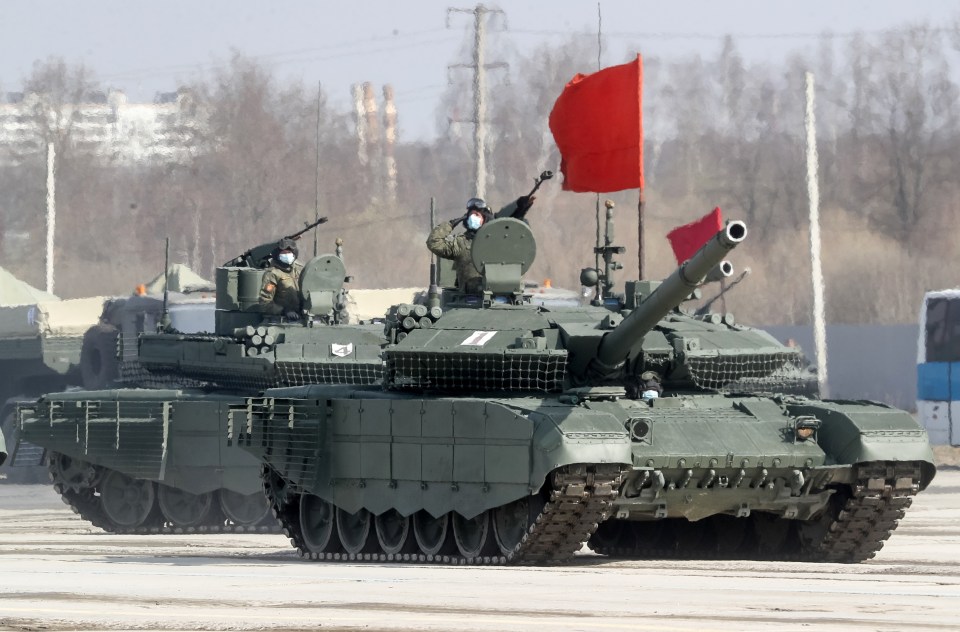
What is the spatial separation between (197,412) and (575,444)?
33.8 feet

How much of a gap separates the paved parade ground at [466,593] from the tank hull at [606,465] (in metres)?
0.54

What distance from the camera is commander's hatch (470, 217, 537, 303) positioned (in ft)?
68.5

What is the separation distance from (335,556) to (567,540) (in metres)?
3.33

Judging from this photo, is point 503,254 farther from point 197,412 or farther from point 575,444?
point 197,412

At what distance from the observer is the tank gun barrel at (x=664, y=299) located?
16.5 m

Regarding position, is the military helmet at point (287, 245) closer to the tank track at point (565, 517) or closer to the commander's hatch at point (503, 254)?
the commander's hatch at point (503, 254)

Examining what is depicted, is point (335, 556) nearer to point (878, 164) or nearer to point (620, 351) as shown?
point (620, 351)

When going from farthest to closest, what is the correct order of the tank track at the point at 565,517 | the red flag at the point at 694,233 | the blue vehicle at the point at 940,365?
the blue vehicle at the point at 940,365
the red flag at the point at 694,233
the tank track at the point at 565,517

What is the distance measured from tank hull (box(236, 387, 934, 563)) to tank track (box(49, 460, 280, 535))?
6209 mm

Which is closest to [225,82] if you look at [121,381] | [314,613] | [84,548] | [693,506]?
[121,381]

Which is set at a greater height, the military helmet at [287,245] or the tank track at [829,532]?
the military helmet at [287,245]

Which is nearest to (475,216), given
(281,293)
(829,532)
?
(829,532)

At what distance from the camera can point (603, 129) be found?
25.2m

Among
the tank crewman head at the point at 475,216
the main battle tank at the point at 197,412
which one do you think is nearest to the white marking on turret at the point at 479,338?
the tank crewman head at the point at 475,216
